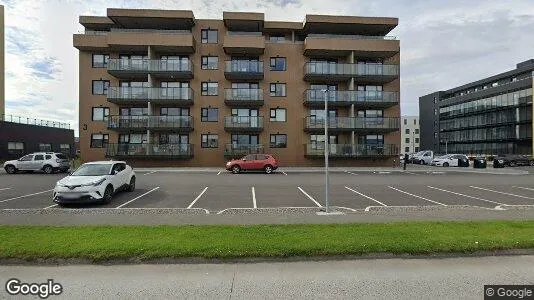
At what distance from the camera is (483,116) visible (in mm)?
68562

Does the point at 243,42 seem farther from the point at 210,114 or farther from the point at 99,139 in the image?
the point at 99,139

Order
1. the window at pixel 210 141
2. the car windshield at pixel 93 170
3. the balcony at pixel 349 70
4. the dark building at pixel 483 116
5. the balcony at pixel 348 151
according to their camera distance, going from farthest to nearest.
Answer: the dark building at pixel 483 116 < the window at pixel 210 141 < the balcony at pixel 348 151 < the balcony at pixel 349 70 < the car windshield at pixel 93 170

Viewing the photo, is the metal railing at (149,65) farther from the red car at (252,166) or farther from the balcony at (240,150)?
the red car at (252,166)

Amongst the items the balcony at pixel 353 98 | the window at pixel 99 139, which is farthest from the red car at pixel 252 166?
the window at pixel 99 139

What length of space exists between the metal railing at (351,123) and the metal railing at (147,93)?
12589 millimetres

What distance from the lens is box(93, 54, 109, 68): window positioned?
33.2 metres

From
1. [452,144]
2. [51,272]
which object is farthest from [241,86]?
[452,144]

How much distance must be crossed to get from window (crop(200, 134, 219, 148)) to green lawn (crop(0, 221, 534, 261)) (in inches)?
1017

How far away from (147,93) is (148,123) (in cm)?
297

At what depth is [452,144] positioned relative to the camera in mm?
77750

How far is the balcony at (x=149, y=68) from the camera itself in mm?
30953

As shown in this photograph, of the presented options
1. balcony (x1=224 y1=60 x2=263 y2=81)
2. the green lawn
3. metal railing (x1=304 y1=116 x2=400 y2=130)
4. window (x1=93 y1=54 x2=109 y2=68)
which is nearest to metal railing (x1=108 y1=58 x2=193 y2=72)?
window (x1=93 y1=54 x2=109 y2=68)

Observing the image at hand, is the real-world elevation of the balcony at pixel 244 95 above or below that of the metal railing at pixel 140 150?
above

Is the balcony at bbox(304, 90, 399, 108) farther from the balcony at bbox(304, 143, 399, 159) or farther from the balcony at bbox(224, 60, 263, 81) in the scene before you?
the balcony at bbox(224, 60, 263, 81)
